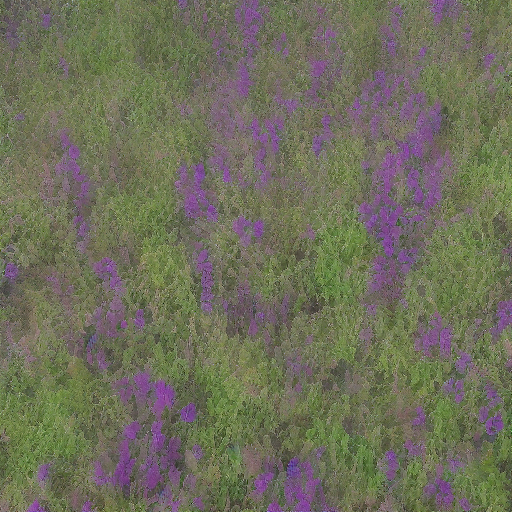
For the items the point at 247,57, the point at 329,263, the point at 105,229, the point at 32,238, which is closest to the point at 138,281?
the point at 105,229

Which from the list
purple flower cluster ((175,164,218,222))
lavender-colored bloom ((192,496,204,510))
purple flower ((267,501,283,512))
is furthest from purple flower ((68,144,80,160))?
purple flower ((267,501,283,512))

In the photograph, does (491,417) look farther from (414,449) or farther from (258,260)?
(258,260)

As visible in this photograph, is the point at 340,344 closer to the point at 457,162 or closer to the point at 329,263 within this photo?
the point at 329,263

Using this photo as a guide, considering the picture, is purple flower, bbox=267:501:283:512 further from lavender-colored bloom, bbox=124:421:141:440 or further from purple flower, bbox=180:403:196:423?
lavender-colored bloom, bbox=124:421:141:440

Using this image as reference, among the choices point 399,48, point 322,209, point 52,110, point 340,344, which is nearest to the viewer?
point 340,344

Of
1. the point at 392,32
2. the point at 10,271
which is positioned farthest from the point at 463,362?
the point at 392,32

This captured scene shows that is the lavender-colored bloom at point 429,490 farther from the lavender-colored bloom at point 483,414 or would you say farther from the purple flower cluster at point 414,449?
the lavender-colored bloom at point 483,414
